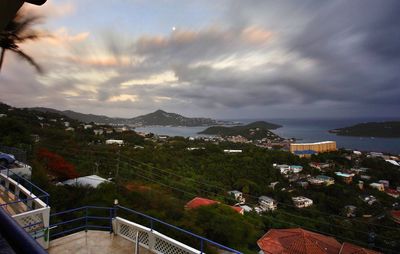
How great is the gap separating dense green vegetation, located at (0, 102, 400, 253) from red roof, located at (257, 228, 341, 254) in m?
0.97

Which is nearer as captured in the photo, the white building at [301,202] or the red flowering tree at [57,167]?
the red flowering tree at [57,167]

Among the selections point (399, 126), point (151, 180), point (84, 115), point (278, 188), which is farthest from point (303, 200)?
point (84, 115)

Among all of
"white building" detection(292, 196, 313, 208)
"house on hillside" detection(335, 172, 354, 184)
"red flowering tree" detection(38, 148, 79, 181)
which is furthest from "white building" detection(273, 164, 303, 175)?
"red flowering tree" detection(38, 148, 79, 181)

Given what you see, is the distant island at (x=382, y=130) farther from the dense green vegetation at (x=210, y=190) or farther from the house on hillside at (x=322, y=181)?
the house on hillside at (x=322, y=181)

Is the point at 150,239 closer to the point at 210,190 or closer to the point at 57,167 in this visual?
the point at 57,167

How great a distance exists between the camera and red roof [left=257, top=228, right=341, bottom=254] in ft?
41.7

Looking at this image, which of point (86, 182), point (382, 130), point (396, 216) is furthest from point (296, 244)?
point (382, 130)

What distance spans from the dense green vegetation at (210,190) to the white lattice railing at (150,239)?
5.77 meters

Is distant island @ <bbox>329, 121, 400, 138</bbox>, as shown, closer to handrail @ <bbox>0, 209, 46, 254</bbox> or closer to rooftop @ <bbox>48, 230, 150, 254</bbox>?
rooftop @ <bbox>48, 230, 150, 254</bbox>

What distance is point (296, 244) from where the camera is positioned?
13039 mm

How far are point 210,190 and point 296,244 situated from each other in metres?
11.6

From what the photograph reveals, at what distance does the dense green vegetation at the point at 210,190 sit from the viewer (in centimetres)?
1327

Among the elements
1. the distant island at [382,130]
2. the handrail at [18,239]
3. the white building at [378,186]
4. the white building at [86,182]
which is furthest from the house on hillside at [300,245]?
the distant island at [382,130]

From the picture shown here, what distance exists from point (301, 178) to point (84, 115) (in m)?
124
